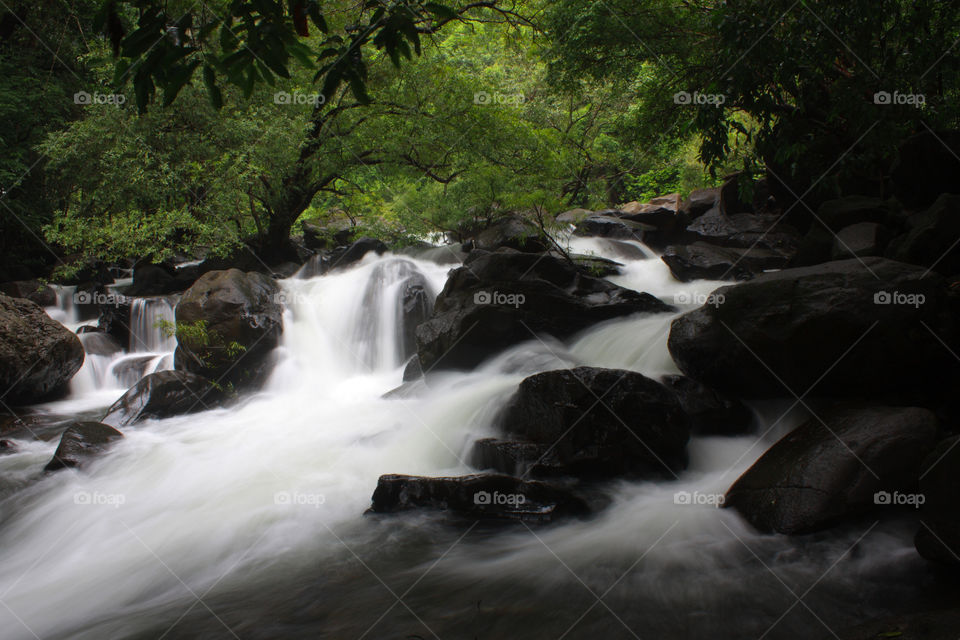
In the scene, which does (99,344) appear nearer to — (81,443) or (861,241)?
(81,443)

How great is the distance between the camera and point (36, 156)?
1441cm

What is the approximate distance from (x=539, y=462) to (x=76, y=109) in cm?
1611

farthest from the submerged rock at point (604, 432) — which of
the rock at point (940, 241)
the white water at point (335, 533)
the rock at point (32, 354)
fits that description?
the rock at point (32, 354)

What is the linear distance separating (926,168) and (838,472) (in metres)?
7.00

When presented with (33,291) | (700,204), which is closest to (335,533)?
(33,291)

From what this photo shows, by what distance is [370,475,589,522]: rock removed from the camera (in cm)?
458

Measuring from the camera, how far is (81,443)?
6445 mm

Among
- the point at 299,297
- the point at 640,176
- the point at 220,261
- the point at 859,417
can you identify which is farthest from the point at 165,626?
the point at 640,176

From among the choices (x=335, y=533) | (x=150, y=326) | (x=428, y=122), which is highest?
(x=428, y=122)

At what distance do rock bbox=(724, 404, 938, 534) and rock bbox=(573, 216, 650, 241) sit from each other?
10.9 meters

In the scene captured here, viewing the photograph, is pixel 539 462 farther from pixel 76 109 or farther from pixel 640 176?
pixel 640 176

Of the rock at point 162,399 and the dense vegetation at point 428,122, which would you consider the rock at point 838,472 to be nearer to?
the dense vegetation at point 428,122

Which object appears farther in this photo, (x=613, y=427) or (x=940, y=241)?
(x=940, y=241)

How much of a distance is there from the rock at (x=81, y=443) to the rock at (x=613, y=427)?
502cm
